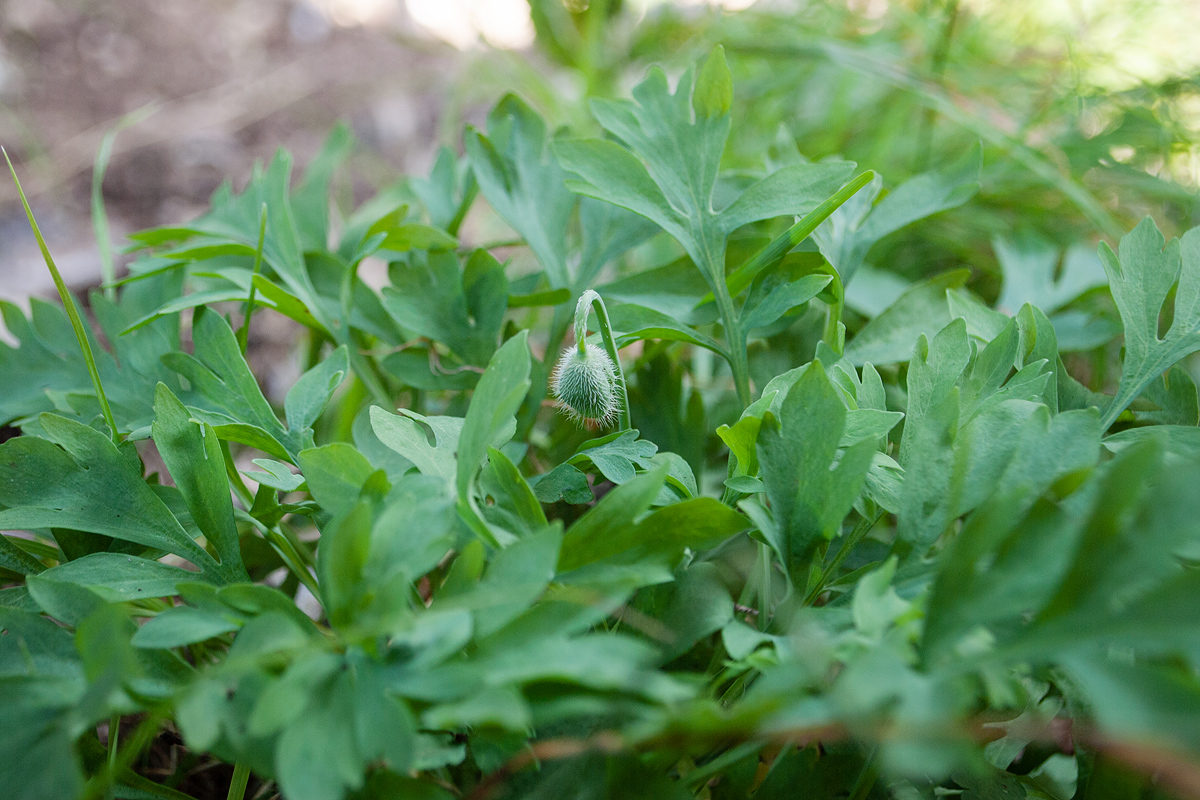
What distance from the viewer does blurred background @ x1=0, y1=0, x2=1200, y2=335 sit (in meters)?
1.26

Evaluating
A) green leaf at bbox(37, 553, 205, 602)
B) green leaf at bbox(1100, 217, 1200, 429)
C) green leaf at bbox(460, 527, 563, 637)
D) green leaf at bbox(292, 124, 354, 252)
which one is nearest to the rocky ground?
green leaf at bbox(292, 124, 354, 252)

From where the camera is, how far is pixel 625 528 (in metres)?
0.48

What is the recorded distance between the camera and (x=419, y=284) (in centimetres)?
74

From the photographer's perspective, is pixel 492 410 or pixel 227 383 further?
pixel 227 383

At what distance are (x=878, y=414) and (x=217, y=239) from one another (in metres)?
0.74

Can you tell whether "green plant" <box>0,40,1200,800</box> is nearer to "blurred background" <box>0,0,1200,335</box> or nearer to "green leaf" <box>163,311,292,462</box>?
"green leaf" <box>163,311,292,462</box>

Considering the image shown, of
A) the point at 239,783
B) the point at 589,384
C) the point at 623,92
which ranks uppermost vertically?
the point at 623,92

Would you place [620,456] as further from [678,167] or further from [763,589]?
[678,167]

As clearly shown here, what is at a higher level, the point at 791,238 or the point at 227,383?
the point at 791,238

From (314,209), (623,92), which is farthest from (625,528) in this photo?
(623,92)

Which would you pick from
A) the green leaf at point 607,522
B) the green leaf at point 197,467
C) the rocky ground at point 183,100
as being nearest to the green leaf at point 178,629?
the green leaf at point 197,467

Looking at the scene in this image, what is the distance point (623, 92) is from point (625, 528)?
1.67 metres

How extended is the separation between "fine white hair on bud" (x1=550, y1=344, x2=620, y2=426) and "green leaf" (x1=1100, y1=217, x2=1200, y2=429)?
427mm

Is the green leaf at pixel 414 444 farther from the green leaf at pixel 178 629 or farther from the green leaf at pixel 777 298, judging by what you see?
the green leaf at pixel 777 298
